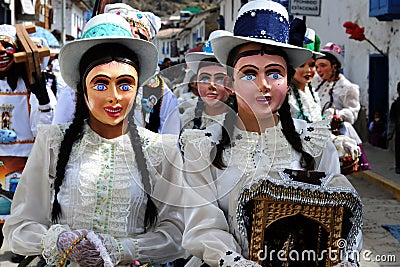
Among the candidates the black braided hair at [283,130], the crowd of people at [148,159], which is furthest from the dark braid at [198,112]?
the black braided hair at [283,130]

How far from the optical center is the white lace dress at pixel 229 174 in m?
3.08

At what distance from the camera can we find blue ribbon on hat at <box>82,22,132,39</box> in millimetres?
3369

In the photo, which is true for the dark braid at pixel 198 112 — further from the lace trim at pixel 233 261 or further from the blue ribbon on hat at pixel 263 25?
the lace trim at pixel 233 261

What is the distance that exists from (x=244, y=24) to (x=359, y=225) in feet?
3.64

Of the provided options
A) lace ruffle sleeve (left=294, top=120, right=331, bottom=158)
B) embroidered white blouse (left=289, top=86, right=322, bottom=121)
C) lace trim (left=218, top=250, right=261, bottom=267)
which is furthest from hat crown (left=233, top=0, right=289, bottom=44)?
embroidered white blouse (left=289, top=86, right=322, bottom=121)

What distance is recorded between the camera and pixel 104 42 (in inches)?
132

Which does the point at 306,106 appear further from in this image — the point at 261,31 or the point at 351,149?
the point at 261,31

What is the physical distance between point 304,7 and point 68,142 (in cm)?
897

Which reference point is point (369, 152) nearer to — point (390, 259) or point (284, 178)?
point (390, 259)

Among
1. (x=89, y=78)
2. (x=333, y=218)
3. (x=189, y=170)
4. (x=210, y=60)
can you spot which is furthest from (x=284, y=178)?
(x=210, y=60)

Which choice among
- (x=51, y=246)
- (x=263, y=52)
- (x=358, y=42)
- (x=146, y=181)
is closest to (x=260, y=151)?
(x=263, y=52)

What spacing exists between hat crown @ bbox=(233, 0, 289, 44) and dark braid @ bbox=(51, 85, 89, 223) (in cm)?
84

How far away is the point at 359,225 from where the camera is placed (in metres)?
2.92

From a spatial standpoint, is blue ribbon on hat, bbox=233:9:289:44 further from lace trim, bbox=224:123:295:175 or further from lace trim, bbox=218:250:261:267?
lace trim, bbox=218:250:261:267
